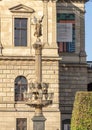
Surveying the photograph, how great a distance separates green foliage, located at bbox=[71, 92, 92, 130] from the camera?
5219 centimetres

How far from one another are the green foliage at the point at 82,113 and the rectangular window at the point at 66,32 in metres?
22.2

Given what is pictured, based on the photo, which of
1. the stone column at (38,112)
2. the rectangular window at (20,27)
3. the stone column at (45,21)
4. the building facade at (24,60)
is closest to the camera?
the stone column at (38,112)

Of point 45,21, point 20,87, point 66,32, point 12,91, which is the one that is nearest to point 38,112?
point 12,91

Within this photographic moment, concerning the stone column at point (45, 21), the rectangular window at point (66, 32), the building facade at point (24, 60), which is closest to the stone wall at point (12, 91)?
the building facade at point (24, 60)

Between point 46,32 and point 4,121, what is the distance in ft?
28.9

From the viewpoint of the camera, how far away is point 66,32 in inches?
2977

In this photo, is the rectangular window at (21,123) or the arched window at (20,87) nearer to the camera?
the rectangular window at (21,123)

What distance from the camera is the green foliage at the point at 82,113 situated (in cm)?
5219

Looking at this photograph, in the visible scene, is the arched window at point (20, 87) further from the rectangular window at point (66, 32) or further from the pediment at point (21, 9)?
the rectangular window at point (66, 32)

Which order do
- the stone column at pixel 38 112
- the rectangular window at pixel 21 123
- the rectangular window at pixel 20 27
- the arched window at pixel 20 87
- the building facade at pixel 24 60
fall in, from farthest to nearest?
the rectangular window at pixel 20 27 → the arched window at pixel 20 87 → the rectangular window at pixel 21 123 → the building facade at pixel 24 60 → the stone column at pixel 38 112

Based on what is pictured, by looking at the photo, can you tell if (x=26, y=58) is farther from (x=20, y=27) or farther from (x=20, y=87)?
(x=20, y=27)

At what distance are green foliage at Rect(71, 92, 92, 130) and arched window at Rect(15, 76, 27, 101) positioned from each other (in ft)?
57.8

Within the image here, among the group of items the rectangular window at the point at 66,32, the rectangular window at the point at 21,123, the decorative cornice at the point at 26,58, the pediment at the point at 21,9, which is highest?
the pediment at the point at 21,9

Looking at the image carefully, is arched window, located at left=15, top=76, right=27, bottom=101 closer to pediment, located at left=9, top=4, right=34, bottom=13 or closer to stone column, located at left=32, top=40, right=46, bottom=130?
pediment, located at left=9, top=4, right=34, bottom=13
